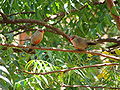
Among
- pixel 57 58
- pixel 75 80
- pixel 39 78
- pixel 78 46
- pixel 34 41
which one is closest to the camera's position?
pixel 39 78

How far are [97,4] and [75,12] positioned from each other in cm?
29

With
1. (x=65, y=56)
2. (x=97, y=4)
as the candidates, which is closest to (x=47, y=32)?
(x=65, y=56)

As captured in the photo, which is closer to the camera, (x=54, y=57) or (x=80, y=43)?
(x=80, y=43)

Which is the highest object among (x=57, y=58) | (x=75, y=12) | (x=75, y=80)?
(x=75, y=12)

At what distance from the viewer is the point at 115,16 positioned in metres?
2.45

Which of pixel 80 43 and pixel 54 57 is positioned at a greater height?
pixel 80 43

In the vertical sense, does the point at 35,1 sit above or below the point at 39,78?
above

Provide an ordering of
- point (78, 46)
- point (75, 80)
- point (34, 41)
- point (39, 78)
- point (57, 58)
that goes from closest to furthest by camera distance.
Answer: point (39, 78) < point (78, 46) < point (34, 41) < point (75, 80) < point (57, 58)

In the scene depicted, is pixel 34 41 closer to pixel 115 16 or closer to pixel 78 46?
pixel 78 46

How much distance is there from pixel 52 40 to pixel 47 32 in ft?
0.52

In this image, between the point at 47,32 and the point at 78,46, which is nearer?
the point at 78,46

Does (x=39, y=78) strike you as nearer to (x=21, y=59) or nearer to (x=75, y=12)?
(x=21, y=59)

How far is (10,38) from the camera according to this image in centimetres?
257

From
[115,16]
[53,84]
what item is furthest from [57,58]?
[115,16]
